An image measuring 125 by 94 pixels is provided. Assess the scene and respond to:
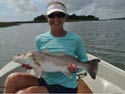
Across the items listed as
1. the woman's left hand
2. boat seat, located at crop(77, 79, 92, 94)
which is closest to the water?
boat seat, located at crop(77, 79, 92, 94)

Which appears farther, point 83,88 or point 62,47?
point 83,88

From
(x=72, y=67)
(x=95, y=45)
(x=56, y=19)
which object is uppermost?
(x=56, y=19)

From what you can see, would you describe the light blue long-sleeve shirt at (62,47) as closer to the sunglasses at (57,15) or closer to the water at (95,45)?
the sunglasses at (57,15)

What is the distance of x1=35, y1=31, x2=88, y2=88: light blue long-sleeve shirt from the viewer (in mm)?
3959

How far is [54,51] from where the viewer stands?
404 cm

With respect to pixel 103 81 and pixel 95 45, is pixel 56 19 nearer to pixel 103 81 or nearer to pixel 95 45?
pixel 103 81

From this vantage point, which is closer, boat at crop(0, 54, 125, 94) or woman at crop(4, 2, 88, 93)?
woman at crop(4, 2, 88, 93)

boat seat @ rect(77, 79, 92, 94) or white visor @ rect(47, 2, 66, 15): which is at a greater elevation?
white visor @ rect(47, 2, 66, 15)

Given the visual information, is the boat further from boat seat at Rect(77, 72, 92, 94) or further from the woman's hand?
the woman's hand

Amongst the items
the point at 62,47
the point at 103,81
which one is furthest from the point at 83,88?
the point at 62,47

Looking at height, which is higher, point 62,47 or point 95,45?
point 62,47

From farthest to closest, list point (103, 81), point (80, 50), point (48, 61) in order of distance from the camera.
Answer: point (103, 81), point (80, 50), point (48, 61)

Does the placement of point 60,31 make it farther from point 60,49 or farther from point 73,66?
point 73,66

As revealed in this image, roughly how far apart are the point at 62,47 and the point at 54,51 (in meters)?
0.13
